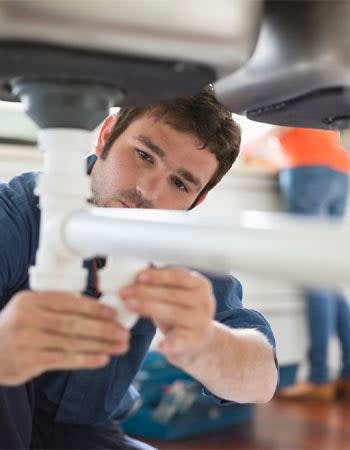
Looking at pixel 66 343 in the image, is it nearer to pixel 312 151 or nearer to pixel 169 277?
pixel 169 277

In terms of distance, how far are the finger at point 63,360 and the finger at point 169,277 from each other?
55 millimetres

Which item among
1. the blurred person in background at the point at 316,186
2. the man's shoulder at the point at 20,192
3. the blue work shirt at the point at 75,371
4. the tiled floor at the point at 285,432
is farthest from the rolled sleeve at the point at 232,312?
the blurred person in background at the point at 316,186

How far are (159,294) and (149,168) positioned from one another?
0.49m

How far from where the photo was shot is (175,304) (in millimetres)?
438

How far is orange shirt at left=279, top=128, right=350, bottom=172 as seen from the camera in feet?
7.50

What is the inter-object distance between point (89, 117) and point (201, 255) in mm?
134

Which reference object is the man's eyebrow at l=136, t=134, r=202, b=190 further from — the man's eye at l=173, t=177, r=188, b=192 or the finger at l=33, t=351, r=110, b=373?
the finger at l=33, t=351, r=110, b=373

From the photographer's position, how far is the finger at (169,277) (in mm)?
435

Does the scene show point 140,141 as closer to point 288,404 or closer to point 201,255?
point 201,255

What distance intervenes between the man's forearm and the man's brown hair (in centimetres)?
26

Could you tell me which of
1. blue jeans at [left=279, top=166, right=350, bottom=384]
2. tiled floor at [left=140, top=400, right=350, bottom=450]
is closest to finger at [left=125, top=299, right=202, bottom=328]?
tiled floor at [left=140, top=400, right=350, bottom=450]

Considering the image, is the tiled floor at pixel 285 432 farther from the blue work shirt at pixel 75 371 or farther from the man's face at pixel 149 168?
the man's face at pixel 149 168

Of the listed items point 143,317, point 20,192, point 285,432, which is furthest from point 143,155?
point 285,432

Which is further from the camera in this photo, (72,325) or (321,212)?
(321,212)
